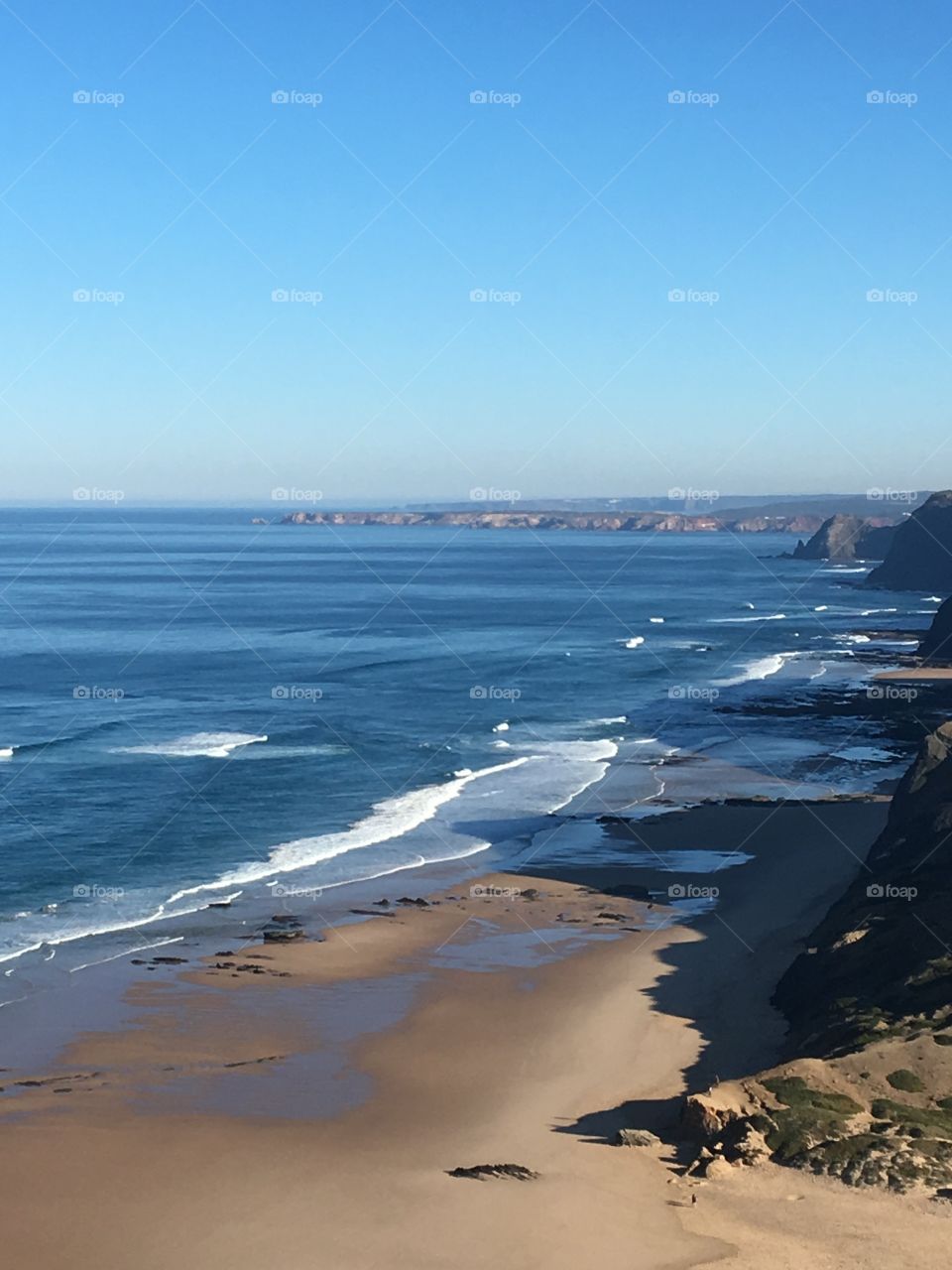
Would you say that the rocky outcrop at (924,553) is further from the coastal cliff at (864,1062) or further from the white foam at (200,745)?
the coastal cliff at (864,1062)

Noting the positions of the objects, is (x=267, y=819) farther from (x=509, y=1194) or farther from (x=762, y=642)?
(x=762, y=642)

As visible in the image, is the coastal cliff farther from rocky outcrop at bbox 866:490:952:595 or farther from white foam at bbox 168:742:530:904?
rocky outcrop at bbox 866:490:952:595

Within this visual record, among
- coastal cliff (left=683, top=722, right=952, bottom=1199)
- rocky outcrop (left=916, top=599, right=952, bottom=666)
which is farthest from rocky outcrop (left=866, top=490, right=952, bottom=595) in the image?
coastal cliff (left=683, top=722, right=952, bottom=1199)

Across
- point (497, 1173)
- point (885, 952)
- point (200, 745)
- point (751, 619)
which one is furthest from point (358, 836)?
point (751, 619)

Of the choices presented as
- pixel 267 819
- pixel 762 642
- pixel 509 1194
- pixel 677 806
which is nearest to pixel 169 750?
pixel 267 819

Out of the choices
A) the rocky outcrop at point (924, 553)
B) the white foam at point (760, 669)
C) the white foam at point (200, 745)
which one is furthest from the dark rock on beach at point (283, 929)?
the rocky outcrop at point (924, 553)

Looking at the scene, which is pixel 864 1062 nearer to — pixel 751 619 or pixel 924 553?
pixel 751 619

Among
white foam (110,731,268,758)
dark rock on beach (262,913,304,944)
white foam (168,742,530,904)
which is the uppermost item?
white foam (110,731,268,758)
